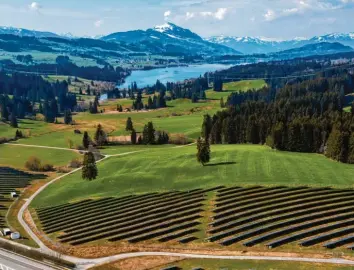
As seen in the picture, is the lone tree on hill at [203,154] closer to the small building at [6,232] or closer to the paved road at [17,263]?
the small building at [6,232]

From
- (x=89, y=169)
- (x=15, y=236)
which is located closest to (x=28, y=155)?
(x=89, y=169)

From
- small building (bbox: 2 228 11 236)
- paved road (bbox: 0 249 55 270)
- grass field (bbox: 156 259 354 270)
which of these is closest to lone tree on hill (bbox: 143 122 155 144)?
small building (bbox: 2 228 11 236)

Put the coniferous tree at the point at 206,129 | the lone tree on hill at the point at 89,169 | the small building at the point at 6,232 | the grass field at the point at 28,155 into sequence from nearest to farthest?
the small building at the point at 6,232 < the lone tree on hill at the point at 89,169 < the grass field at the point at 28,155 < the coniferous tree at the point at 206,129

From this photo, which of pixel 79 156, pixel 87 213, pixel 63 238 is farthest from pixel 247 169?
pixel 79 156

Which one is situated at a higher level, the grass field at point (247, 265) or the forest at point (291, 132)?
the forest at point (291, 132)

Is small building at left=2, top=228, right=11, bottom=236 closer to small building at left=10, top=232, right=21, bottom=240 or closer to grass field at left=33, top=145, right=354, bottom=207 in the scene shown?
small building at left=10, top=232, right=21, bottom=240

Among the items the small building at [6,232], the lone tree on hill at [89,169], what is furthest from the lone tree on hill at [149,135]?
the small building at [6,232]
